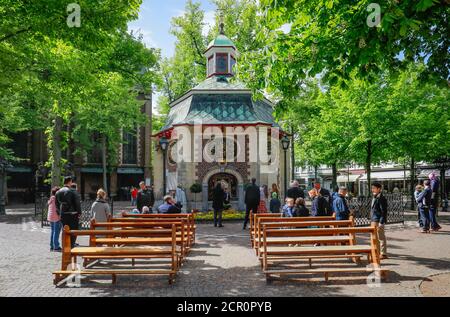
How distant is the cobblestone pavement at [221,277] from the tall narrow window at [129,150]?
33307 mm

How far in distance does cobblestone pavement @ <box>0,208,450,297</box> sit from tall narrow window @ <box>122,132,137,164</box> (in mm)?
33307

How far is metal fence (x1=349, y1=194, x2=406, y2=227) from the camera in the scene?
16234 mm

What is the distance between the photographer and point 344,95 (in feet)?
74.6

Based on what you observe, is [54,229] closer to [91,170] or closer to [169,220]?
[169,220]

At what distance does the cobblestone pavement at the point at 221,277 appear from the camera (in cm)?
624

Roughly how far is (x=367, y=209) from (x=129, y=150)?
110ft

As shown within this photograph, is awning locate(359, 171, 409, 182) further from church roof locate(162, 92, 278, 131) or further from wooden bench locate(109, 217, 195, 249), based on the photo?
wooden bench locate(109, 217, 195, 249)

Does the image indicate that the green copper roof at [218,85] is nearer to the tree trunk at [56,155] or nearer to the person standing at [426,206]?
the tree trunk at [56,155]

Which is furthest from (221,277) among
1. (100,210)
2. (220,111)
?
(220,111)

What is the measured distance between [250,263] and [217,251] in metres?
1.94

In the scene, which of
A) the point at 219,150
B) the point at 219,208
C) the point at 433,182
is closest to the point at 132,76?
the point at 219,150

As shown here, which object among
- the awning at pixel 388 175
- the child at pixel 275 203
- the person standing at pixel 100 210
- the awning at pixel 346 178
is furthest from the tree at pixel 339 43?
the awning at pixel 346 178

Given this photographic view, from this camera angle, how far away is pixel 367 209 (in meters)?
16.4

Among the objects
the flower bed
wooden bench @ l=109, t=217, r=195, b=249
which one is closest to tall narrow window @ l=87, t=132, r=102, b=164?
the flower bed
